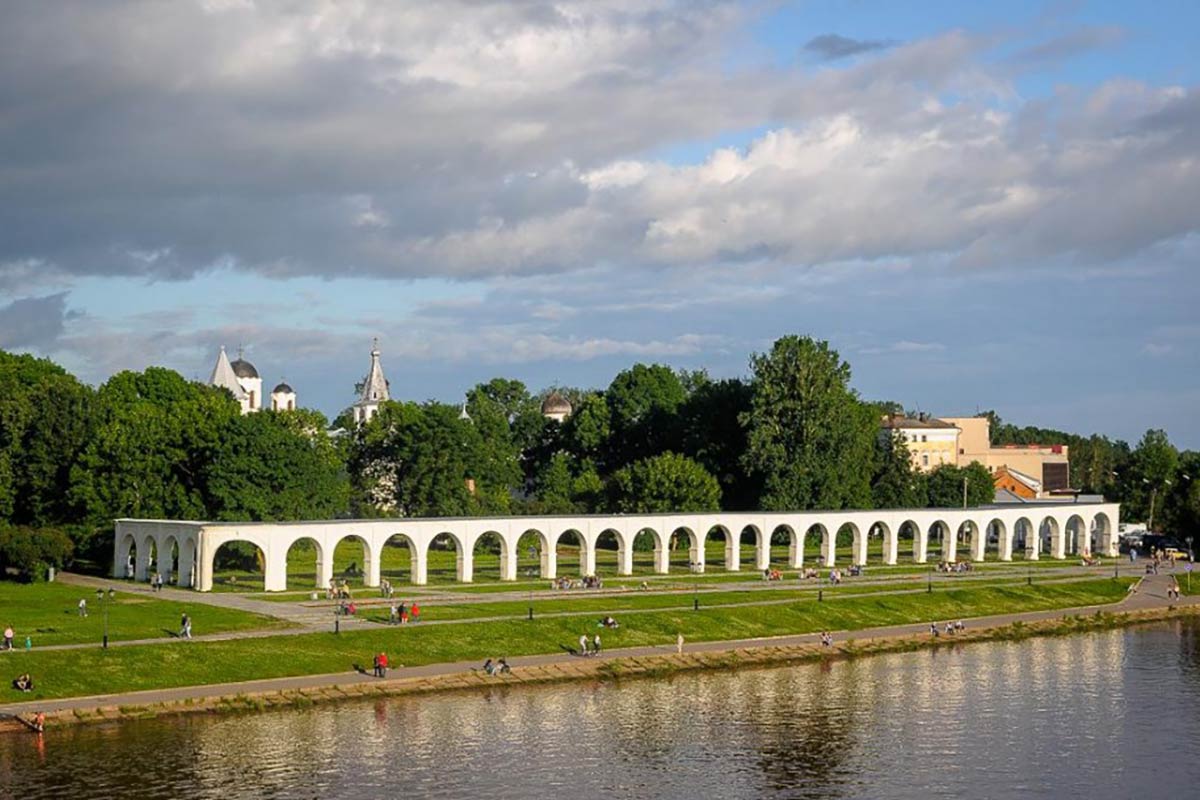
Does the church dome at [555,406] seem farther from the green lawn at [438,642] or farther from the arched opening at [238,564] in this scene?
the green lawn at [438,642]

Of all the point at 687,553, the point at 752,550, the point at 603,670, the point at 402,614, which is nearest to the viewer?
the point at 603,670

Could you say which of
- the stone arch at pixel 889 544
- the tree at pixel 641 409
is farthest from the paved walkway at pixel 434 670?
the tree at pixel 641 409

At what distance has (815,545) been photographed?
12194 centimetres

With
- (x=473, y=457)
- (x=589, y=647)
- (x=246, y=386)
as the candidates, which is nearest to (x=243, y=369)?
(x=246, y=386)

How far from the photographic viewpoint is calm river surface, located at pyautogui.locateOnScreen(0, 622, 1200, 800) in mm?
45094

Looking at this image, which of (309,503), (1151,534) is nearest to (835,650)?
(309,503)

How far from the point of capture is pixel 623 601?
7994 cm

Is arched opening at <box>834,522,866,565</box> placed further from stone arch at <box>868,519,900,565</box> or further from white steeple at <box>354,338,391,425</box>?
white steeple at <box>354,338,391,425</box>

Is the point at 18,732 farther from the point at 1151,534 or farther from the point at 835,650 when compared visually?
the point at 1151,534

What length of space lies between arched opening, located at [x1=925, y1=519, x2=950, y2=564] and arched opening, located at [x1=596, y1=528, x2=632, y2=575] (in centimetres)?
Result: 2343

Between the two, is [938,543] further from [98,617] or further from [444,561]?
[98,617]

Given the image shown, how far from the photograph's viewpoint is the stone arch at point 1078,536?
401ft

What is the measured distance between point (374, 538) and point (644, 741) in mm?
34899

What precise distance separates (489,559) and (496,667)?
45.4m
